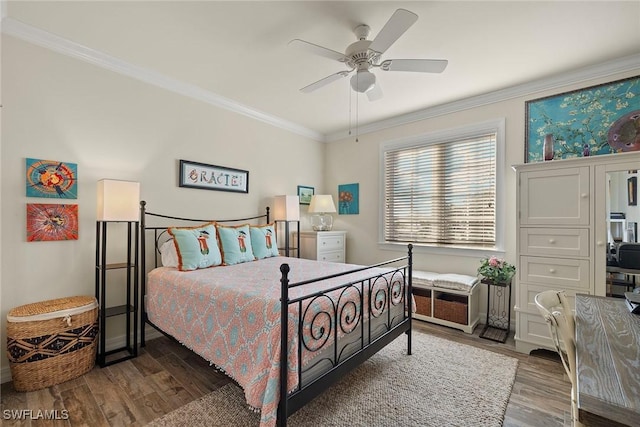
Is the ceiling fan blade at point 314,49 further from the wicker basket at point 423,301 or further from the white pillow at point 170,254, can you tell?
the wicker basket at point 423,301

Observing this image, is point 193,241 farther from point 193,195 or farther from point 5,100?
point 5,100

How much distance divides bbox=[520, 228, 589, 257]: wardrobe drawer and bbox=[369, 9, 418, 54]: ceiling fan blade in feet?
7.08

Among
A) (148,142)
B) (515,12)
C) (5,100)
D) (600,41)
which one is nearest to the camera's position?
(515,12)

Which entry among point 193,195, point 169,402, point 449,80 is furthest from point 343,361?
point 449,80

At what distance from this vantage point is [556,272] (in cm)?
255

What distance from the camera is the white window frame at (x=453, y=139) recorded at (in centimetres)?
332

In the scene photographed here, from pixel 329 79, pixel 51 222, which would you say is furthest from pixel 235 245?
pixel 329 79

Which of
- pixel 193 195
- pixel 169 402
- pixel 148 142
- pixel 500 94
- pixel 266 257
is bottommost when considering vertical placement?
pixel 169 402

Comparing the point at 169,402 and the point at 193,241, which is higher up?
the point at 193,241

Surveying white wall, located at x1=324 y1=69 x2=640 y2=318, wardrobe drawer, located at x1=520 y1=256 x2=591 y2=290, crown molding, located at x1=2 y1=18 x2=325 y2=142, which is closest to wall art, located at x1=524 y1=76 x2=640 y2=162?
white wall, located at x1=324 y1=69 x2=640 y2=318

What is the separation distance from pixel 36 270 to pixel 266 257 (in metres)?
2.00

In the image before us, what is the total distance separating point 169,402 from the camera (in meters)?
1.94

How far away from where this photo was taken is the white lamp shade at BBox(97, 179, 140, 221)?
7.72 feet

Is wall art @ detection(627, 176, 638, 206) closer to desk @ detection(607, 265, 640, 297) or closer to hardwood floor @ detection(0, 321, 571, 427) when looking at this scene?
desk @ detection(607, 265, 640, 297)
